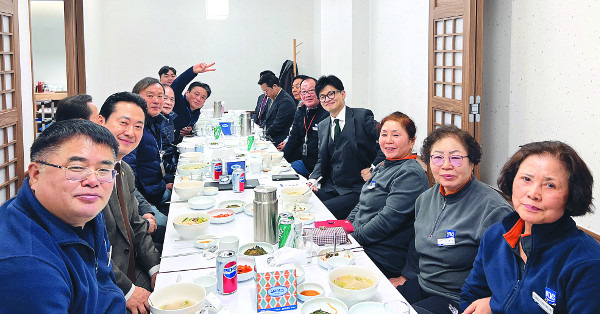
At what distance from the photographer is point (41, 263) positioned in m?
1.05

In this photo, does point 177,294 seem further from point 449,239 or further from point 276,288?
point 449,239

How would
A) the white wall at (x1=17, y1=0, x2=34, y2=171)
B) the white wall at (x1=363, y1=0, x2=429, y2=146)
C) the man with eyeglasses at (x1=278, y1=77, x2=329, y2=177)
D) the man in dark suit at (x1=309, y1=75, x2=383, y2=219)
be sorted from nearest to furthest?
the man in dark suit at (x1=309, y1=75, x2=383, y2=219) → the white wall at (x1=17, y1=0, x2=34, y2=171) → the man with eyeglasses at (x1=278, y1=77, x2=329, y2=177) → the white wall at (x1=363, y1=0, x2=429, y2=146)

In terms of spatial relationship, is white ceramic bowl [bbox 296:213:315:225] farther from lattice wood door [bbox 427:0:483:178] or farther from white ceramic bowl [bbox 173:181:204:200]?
lattice wood door [bbox 427:0:483:178]

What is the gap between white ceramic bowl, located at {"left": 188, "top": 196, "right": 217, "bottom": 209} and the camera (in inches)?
100

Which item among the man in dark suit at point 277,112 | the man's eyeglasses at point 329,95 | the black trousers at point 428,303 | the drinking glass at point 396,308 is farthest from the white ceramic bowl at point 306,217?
the man in dark suit at point 277,112

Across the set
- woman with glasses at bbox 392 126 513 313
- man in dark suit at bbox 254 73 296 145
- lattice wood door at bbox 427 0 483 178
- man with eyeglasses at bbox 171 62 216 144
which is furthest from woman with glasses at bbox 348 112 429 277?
man in dark suit at bbox 254 73 296 145

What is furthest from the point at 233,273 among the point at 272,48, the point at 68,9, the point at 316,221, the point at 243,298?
the point at 272,48

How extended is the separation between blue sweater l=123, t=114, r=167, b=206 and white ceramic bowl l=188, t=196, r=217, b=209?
0.91 metres

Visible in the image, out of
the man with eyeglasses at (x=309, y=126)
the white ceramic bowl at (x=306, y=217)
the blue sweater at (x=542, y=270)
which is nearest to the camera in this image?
the blue sweater at (x=542, y=270)

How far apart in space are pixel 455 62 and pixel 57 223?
3.60m

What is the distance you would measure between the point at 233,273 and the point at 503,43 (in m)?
3.13

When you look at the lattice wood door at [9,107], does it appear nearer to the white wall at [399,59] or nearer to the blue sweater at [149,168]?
the blue sweater at [149,168]

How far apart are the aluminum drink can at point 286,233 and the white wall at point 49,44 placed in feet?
28.5

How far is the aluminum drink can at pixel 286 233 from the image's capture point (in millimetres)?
1928
